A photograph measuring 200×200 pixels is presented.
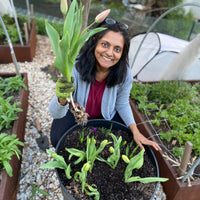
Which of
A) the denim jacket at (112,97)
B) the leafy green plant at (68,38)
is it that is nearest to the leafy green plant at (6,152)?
the denim jacket at (112,97)

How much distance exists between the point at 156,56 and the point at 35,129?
6.64 feet

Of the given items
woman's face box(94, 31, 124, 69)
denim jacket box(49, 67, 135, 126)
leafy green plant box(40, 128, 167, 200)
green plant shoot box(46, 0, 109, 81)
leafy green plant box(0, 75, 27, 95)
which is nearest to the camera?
green plant shoot box(46, 0, 109, 81)

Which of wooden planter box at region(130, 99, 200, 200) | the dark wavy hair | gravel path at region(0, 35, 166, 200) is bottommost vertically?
gravel path at region(0, 35, 166, 200)

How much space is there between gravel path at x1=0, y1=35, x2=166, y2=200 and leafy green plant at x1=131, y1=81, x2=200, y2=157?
20.6 inches

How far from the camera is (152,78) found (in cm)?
295

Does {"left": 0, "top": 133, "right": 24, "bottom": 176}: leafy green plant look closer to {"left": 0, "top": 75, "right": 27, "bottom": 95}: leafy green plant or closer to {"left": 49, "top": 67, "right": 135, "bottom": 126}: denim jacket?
{"left": 49, "top": 67, "right": 135, "bottom": 126}: denim jacket

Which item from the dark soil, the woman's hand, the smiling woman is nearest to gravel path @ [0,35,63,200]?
the smiling woman

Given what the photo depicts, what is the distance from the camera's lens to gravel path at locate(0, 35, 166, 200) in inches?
56.3

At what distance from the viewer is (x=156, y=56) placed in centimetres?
269

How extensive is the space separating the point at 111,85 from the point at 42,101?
1.22m

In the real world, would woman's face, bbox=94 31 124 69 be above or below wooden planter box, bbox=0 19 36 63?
above

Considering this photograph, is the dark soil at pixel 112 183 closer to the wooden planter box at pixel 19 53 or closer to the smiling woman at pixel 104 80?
the smiling woman at pixel 104 80

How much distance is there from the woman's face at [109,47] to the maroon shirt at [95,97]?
27 centimetres

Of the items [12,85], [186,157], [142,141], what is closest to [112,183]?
[142,141]
